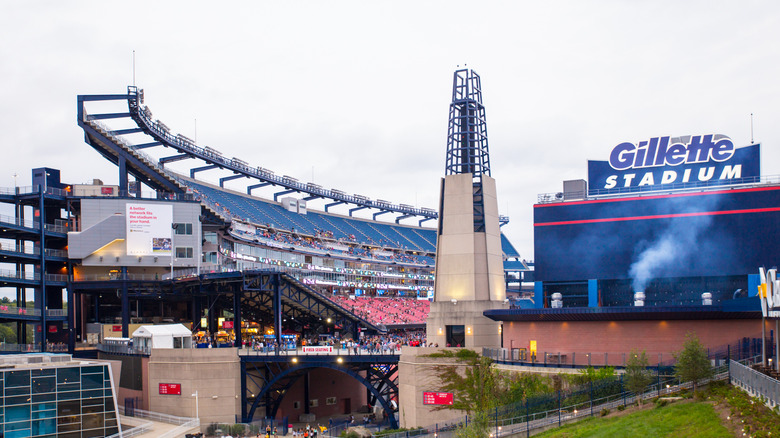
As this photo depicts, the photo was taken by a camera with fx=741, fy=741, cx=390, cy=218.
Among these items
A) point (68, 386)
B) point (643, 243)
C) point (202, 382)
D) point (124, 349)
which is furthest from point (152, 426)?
point (643, 243)

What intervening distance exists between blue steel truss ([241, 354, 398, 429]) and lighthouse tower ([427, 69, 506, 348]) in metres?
6.36

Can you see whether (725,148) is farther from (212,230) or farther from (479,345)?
(212,230)

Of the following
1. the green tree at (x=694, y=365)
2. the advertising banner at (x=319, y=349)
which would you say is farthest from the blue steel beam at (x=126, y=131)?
the green tree at (x=694, y=365)

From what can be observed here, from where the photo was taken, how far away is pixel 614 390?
45000mm

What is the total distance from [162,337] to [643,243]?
44.0 meters

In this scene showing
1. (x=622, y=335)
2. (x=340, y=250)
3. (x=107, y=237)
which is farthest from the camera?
(x=340, y=250)

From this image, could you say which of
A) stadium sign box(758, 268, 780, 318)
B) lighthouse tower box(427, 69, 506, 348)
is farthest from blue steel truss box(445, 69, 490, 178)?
stadium sign box(758, 268, 780, 318)

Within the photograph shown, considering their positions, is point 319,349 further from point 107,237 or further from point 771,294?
point 771,294

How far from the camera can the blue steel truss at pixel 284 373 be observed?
213ft

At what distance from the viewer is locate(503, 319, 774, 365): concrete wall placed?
162ft

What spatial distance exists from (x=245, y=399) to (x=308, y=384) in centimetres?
1244

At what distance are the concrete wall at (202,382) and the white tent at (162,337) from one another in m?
1.87

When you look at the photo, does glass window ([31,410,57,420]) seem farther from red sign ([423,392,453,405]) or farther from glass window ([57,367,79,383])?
red sign ([423,392,453,405])

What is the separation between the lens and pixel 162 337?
69.2 metres
